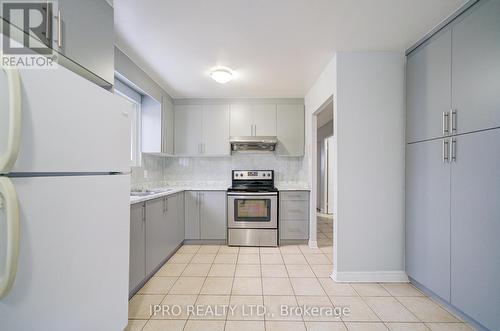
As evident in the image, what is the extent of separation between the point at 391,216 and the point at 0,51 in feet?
9.48

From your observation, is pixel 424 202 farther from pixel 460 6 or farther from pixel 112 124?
pixel 112 124

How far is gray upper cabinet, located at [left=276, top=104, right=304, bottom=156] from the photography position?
381 cm

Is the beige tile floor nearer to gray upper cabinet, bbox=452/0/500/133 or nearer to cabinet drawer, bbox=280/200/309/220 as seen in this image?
cabinet drawer, bbox=280/200/309/220

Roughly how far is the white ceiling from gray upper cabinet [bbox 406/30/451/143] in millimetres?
171

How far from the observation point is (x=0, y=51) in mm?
775

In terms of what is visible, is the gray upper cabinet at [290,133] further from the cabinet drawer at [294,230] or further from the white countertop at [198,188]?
the cabinet drawer at [294,230]

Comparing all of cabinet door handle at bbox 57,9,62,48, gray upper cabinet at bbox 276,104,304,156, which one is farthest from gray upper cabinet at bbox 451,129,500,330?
cabinet door handle at bbox 57,9,62,48

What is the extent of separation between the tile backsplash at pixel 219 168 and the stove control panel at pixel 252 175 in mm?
124

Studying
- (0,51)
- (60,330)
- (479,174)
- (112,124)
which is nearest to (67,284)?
(60,330)

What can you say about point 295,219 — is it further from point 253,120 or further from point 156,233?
point 156,233

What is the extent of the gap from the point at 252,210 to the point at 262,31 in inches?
94.7

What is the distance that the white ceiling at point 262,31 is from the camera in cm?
166

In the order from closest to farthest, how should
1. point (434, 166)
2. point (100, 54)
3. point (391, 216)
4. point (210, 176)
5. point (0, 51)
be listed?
point (0, 51), point (100, 54), point (434, 166), point (391, 216), point (210, 176)

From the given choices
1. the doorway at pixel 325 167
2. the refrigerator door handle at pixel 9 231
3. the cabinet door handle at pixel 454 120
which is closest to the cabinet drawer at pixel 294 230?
the doorway at pixel 325 167
